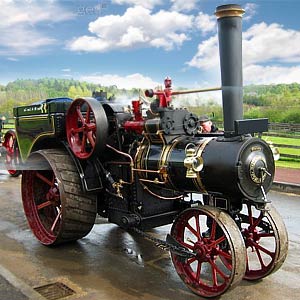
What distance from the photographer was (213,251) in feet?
10.8

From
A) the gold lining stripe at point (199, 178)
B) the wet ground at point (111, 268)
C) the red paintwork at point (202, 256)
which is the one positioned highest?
the gold lining stripe at point (199, 178)

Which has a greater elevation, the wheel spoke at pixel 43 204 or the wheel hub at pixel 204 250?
the wheel spoke at pixel 43 204

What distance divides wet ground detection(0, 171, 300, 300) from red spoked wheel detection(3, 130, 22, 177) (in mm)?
3758

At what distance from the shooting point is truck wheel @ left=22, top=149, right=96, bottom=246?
4.14m

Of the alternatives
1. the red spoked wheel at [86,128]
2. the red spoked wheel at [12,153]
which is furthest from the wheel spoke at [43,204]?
the red spoked wheel at [12,153]

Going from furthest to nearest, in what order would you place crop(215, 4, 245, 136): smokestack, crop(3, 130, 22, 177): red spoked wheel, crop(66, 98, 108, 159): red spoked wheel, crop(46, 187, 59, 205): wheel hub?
crop(3, 130, 22, 177): red spoked wheel → crop(46, 187, 59, 205): wheel hub → crop(66, 98, 108, 159): red spoked wheel → crop(215, 4, 245, 136): smokestack

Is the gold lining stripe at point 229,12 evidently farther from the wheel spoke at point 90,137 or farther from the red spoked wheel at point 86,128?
the wheel spoke at point 90,137

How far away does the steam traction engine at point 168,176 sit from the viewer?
3.21m

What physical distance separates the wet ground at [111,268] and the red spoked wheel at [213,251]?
0.15 metres

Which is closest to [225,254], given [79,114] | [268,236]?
[268,236]

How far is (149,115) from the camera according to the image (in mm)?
3824

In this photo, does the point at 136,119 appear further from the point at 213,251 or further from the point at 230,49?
the point at 213,251

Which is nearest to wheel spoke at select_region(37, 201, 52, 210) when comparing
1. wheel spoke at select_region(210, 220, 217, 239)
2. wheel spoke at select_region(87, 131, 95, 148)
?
wheel spoke at select_region(87, 131, 95, 148)

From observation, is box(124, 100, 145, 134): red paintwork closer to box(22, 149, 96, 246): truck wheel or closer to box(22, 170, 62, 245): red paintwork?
box(22, 149, 96, 246): truck wheel
